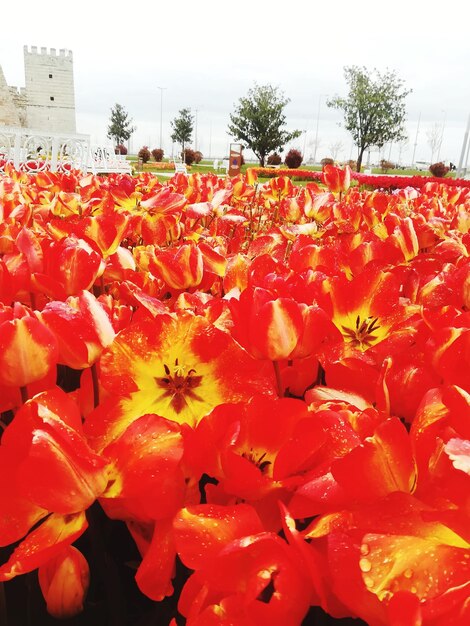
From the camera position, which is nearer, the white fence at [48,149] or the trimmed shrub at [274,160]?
the white fence at [48,149]

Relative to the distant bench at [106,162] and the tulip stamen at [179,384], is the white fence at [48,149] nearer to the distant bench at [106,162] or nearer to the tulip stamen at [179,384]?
the distant bench at [106,162]

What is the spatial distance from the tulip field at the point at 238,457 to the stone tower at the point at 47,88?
178 ft

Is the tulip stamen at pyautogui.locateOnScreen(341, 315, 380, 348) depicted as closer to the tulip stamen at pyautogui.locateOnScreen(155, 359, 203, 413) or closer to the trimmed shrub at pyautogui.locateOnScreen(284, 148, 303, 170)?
the tulip stamen at pyautogui.locateOnScreen(155, 359, 203, 413)

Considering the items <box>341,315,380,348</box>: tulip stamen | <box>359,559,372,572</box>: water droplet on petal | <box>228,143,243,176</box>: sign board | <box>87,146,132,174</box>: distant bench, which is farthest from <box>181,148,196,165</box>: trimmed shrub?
<box>359,559,372,572</box>: water droplet on petal

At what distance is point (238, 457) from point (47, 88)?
56681 millimetres

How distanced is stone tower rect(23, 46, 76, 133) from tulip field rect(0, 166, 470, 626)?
54265mm

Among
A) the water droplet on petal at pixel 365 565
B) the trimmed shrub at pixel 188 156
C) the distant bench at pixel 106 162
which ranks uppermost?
the water droplet on petal at pixel 365 565

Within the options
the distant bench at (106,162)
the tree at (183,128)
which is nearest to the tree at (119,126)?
the tree at (183,128)

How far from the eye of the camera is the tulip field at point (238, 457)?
0.42m

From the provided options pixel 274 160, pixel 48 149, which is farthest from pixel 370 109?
pixel 48 149

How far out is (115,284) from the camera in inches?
50.8

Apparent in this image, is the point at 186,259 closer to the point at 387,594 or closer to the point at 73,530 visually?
the point at 73,530

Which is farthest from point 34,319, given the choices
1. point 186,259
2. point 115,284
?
point 115,284

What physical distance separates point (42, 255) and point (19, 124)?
5360 centimetres
